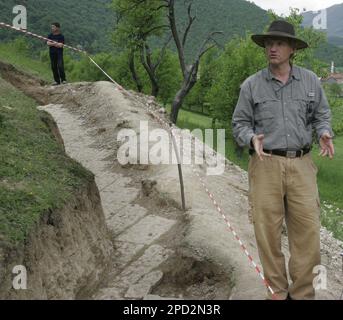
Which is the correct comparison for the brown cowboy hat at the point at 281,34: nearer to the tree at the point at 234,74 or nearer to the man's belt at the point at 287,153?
the man's belt at the point at 287,153

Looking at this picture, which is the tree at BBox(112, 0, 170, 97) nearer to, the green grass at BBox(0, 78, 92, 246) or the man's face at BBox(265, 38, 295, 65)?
the green grass at BBox(0, 78, 92, 246)

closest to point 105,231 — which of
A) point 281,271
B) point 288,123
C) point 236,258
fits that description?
point 236,258

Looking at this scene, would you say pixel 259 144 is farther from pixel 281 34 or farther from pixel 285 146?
pixel 281 34

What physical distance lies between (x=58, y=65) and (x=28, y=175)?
10345 mm

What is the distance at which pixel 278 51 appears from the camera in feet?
13.9

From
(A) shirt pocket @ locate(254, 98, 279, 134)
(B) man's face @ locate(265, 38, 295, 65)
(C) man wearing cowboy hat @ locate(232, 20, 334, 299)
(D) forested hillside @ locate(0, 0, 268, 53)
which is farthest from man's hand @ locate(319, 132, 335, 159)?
(D) forested hillside @ locate(0, 0, 268, 53)

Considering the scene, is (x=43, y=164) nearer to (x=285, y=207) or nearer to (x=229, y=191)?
(x=285, y=207)

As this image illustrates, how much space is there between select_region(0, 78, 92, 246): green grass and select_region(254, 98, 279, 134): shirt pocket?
6.83 feet

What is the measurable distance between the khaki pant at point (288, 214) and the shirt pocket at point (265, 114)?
0.25 m

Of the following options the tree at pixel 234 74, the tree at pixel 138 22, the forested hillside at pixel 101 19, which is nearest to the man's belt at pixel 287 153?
the tree at pixel 138 22

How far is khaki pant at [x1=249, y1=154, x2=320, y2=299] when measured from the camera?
4.22 m

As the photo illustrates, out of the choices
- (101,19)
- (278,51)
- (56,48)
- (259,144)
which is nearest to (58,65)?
(56,48)

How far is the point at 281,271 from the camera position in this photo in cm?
439

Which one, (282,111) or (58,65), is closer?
(282,111)
